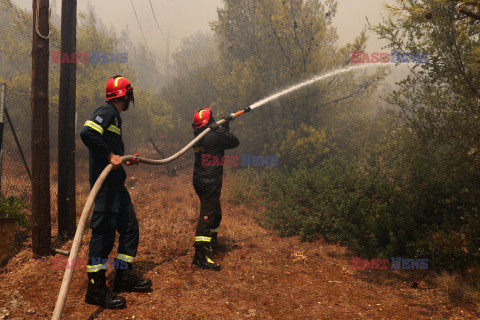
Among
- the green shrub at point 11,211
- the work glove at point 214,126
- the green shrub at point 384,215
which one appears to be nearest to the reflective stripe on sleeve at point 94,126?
the work glove at point 214,126

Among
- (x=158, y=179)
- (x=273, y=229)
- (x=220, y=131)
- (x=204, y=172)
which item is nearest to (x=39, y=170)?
(x=204, y=172)

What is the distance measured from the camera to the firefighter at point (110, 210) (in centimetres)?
298

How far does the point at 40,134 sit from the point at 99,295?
102 inches

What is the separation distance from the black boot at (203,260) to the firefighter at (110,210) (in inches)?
37.4

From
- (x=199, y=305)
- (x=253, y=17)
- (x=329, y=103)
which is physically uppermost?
(x=253, y=17)

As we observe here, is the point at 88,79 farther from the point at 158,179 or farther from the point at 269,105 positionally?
the point at 269,105

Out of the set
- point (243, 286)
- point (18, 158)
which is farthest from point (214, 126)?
point (18, 158)

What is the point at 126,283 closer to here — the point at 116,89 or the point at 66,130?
the point at 116,89

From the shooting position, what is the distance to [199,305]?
3.12 metres

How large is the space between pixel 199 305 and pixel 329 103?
31.7 feet

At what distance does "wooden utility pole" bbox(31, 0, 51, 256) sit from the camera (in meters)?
4.03

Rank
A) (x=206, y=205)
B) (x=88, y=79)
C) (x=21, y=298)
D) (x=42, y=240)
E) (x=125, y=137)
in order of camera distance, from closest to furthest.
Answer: (x=21, y=298) → (x=42, y=240) → (x=206, y=205) → (x=88, y=79) → (x=125, y=137)

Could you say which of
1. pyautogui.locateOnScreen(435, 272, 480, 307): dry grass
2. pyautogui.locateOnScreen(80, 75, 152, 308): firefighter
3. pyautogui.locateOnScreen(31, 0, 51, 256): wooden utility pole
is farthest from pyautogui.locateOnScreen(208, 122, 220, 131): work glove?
pyautogui.locateOnScreen(435, 272, 480, 307): dry grass

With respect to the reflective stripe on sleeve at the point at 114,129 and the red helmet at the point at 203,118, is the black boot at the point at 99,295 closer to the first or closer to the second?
the reflective stripe on sleeve at the point at 114,129
